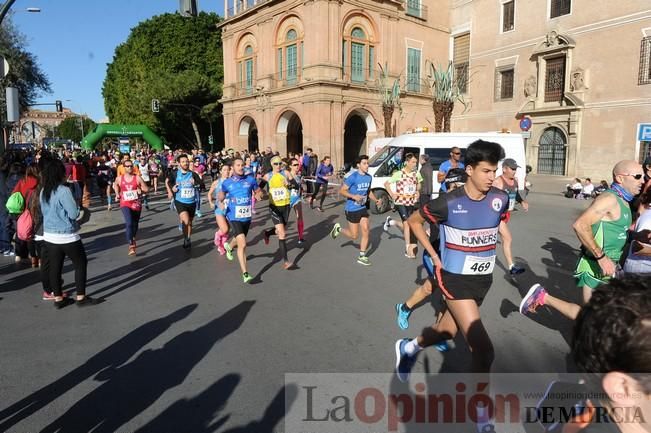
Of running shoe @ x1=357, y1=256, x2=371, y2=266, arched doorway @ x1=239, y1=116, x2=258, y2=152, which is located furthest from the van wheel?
arched doorway @ x1=239, y1=116, x2=258, y2=152

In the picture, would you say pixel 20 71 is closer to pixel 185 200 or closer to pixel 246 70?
pixel 246 70

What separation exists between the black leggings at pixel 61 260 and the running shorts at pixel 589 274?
5.70m

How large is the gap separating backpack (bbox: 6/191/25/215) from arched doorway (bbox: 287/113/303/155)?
28116mm

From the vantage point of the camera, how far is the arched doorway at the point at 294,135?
3509 centimetres

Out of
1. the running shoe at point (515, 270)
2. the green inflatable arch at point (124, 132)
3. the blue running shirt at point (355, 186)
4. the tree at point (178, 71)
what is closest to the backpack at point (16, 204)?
the blue running shirt at point (355, 186)

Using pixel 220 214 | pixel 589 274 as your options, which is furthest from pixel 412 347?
pixel 220 214

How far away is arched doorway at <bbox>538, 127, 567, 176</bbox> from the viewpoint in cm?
2672

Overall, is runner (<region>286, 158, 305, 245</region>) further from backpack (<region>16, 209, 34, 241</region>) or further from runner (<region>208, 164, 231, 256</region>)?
backpack (<region>16, 209, 34, 241</region>)

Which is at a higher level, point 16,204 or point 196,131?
point 196,131

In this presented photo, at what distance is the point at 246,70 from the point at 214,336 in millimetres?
34096

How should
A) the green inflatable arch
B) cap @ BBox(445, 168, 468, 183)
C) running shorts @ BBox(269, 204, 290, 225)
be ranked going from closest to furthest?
cap @ BBox(445, 168, 468, 183) < running shorts @ BBox(269, 204, 290, 225) < the green inflatable arch

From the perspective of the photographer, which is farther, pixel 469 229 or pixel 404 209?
pixel 404 209

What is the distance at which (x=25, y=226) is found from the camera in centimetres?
728

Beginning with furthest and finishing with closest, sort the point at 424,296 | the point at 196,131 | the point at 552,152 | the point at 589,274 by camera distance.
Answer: the point at 196,131
the point at 552,152
the point at 424,296
the point at 589,274
